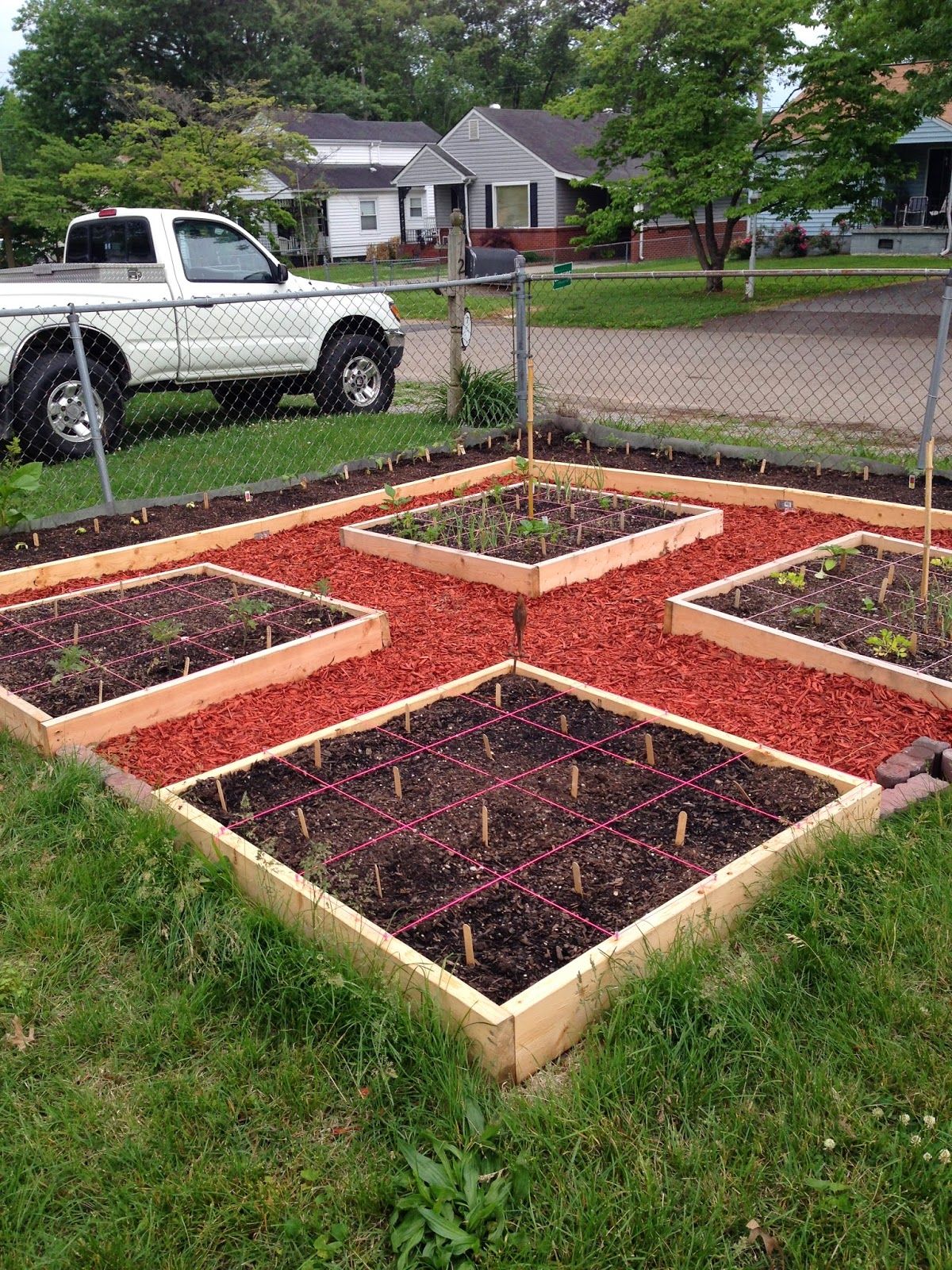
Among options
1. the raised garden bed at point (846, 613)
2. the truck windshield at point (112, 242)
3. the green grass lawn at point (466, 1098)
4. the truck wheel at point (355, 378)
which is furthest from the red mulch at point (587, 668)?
the truck windshield at point (112, 242)

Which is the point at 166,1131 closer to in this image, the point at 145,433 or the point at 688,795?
the point at 688,795

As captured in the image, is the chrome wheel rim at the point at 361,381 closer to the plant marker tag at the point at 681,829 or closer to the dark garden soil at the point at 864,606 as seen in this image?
the dark garden soil at the point at 864,606

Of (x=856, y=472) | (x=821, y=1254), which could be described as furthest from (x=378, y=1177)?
(x=856, y=472)

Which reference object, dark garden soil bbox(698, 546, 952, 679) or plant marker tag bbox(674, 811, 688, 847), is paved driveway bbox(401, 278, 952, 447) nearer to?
dark garden soil bbox(698, 546, 952, 679)

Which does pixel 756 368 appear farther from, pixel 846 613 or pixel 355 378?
pixel 846 613

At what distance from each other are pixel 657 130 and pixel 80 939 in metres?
19.0

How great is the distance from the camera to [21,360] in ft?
26.1

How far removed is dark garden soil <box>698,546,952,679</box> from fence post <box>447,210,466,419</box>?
184 inches

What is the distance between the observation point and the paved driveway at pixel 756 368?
9859 mm

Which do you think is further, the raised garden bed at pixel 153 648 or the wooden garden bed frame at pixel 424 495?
the wooden garden bed frame at pixel 424 495

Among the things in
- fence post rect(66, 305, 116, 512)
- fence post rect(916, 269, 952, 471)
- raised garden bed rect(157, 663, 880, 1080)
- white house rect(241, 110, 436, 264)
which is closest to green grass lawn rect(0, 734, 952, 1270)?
raised garden bed rect(157, 663, 880, 1080)

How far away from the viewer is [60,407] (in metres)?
8.18

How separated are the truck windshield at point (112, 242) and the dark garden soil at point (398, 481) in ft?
11.4

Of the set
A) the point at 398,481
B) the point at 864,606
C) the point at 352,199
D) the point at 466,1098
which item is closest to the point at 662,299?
the point at 398,481
